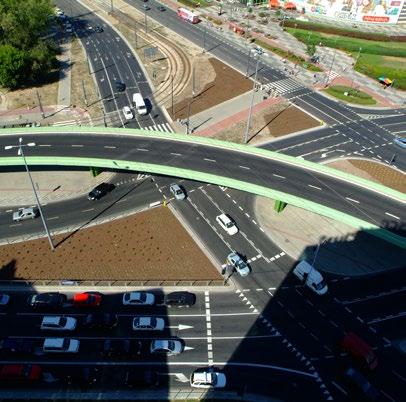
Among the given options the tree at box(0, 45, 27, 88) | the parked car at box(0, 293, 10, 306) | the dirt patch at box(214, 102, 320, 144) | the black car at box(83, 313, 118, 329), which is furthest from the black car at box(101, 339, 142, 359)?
the tree at box(0, 45, 27, 88)

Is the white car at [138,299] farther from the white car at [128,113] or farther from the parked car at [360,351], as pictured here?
the white car at [128,113]

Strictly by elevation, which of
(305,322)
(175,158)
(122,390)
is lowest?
(122,390)

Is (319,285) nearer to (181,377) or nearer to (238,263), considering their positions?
(238,263)

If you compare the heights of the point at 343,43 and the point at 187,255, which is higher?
the point at 343,43

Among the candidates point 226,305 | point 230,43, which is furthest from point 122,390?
point 230,43

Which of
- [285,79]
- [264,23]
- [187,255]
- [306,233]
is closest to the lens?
[187,255]

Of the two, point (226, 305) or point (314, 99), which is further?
point (314, 99)

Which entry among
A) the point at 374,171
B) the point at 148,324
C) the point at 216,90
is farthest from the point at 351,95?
the point at 148,324

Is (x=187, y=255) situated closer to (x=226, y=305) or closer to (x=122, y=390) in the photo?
(x=226, y=305)
